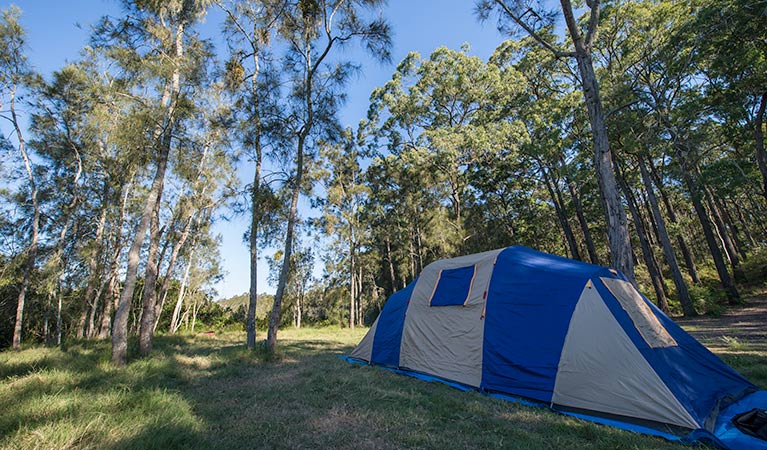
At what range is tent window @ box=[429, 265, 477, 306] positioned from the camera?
5691 mm

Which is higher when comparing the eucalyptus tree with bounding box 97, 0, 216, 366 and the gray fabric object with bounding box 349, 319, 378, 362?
the eucalyptus tree with bounding box 97, 0, 216, 366

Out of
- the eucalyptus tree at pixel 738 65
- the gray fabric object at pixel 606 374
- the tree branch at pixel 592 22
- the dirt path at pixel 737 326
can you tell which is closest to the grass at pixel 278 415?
the gray fabric object at pixel 606 374

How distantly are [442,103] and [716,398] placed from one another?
16.5m

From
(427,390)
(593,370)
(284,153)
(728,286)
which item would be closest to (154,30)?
(284,153)

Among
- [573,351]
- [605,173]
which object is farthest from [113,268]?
[605,173]

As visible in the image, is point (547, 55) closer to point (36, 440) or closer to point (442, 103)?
point (442, 103)

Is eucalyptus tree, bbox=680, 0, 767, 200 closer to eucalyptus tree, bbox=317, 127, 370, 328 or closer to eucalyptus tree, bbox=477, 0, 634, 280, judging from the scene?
eucalyptus tree, bbox=477, 0, 634, 280

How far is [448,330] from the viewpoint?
5680 mm

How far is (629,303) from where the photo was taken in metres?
4.34

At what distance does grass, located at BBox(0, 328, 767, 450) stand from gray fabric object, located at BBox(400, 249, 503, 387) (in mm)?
454

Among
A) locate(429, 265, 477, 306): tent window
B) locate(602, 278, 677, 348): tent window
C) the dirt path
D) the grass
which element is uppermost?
locate(429, 265, 477, 306): tent window

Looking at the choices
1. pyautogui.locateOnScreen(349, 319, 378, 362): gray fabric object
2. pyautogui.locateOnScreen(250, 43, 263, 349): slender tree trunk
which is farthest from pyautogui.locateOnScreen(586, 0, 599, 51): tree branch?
pyautogui.locateOnScreen(250, 43, 263, 349): slender tree trunk

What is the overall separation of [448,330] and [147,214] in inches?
288

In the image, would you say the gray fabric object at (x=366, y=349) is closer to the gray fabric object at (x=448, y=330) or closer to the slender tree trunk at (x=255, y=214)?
the gray fabric object at (x=448, y=330)
